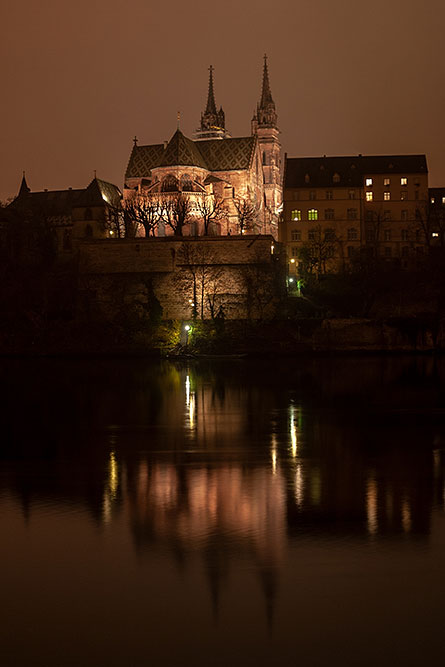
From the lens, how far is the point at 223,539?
1246cm

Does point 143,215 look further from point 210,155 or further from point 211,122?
point 211,122

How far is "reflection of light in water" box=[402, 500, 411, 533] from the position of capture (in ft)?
42.5

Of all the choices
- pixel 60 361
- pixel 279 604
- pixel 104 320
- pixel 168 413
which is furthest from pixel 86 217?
pixel 279 604

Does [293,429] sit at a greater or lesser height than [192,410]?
lesser

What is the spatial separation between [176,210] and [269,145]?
101 ft

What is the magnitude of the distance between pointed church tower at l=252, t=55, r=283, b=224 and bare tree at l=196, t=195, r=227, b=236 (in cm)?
1365

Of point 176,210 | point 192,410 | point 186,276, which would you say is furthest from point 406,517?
point 176,210

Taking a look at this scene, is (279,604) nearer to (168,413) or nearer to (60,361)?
(168,413)

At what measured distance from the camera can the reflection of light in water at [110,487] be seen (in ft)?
47.0

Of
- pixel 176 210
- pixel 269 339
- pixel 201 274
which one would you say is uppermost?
pixel 176 210

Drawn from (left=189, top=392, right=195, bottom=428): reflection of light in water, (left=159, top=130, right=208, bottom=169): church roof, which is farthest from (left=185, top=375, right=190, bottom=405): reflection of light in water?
(left=159, top=130, right=208, bottom=169): church roof

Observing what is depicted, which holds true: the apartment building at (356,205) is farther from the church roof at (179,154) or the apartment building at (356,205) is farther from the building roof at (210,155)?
the church roof at (179,154)

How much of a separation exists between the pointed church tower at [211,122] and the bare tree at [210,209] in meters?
31.8

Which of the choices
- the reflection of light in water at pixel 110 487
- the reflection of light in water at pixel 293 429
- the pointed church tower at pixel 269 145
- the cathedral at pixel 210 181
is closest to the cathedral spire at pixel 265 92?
the pointed church tower at pixel 269 145
